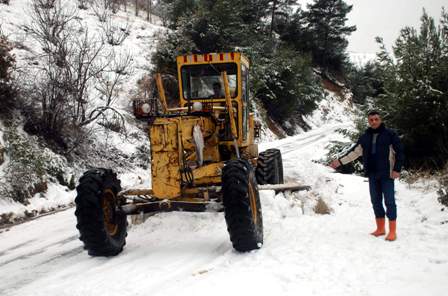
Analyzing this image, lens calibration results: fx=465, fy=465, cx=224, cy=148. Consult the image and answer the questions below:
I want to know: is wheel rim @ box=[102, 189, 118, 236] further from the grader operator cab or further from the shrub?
the shrub

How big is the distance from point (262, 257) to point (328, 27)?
1603 inches

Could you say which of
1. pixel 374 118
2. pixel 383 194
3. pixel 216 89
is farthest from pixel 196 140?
pixel 383 194

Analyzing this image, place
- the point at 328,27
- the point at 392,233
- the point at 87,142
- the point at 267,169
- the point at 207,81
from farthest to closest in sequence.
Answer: the point at 328,27
the point at 87,142
the point at 267,169
the point at 207,81
the point at 392,233

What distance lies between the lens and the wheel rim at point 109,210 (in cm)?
640

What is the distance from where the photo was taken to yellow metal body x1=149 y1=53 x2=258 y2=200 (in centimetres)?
627

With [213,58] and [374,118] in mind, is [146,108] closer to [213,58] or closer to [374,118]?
[213,58]

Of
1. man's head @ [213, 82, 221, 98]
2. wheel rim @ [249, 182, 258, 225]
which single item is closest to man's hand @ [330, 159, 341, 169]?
Answer: wheel rim @ [249, 182, 258, 225]

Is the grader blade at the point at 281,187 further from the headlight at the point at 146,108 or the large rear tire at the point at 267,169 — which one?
the headlight at the point at 146,108

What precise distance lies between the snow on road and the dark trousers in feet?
1.14

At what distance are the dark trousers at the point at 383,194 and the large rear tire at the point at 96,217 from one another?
142 inches

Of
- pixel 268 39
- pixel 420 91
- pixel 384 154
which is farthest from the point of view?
pixel 268 39

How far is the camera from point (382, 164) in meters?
6.43

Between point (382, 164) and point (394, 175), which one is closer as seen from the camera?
point (394, 175)

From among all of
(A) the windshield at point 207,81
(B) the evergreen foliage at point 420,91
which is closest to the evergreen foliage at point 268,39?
(B) the evergreen foliage at point 420,91
